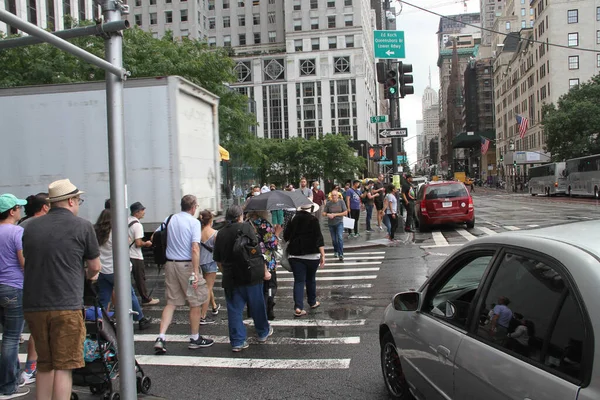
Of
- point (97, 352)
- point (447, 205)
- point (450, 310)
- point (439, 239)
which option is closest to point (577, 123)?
point (447, 205)

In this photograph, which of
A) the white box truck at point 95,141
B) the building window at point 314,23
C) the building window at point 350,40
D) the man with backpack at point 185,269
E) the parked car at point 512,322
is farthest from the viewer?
the building window at point 314,23

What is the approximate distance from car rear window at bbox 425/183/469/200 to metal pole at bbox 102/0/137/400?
15334 mm

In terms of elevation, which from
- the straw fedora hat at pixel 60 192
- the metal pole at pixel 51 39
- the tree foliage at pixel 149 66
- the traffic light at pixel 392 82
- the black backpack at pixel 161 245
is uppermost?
the tree foliage at pixel 149 66

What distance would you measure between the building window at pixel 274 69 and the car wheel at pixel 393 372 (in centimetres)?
8139

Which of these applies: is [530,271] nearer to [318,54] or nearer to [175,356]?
[175,356]

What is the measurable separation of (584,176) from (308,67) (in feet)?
165

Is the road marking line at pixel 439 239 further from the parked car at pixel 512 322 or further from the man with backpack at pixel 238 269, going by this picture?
the parked car at pixel 512 322

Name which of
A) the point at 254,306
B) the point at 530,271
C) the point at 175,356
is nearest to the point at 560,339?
the point at 530,271

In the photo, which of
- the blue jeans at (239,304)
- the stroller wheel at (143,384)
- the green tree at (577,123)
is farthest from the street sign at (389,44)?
the green tree at (577,123)

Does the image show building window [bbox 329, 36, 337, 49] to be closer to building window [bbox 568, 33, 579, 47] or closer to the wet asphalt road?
building window [bbox 568, 33, 579, 47]

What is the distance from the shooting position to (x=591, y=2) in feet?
219

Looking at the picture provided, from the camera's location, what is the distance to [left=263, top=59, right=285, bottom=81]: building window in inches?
3260

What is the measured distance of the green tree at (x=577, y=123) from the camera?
162 feet

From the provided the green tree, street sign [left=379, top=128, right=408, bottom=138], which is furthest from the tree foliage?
the green tree
